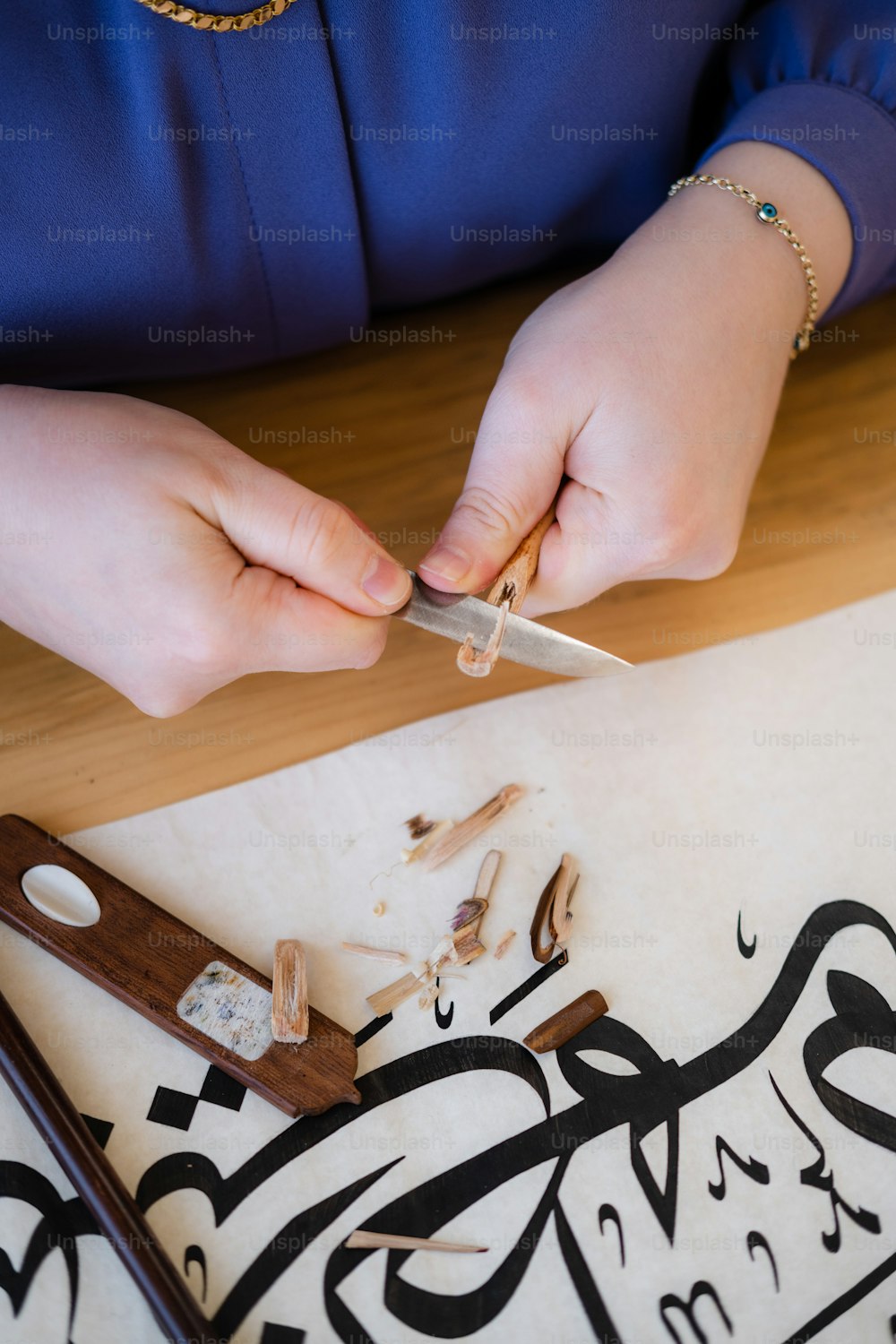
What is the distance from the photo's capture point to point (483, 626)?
96 centimetres

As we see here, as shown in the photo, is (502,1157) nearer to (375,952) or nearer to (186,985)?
(375,952)

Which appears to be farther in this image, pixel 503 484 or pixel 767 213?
pixel 767 213

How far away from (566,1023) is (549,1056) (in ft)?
0.12

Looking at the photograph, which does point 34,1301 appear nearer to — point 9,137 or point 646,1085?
point 646,1085

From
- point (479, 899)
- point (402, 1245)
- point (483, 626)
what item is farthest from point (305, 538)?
point (402, 1245)

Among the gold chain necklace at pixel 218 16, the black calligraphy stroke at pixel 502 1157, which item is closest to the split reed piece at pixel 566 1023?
the black calligraphy stroke at pixel 502 1157

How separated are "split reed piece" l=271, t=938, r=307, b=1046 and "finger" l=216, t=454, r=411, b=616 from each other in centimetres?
38

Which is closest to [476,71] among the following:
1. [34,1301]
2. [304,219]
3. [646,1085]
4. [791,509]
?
[304,219]

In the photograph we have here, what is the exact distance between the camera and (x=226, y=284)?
3.61 ft

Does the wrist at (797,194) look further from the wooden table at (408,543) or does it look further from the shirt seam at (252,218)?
the shirt seam at (252,218)

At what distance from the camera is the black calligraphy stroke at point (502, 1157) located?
82 centimetres

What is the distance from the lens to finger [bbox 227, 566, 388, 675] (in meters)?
0.93

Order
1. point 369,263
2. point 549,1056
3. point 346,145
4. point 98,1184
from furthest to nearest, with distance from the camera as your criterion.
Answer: point 369,263 → point 346,145 → point 549,1056 → point 98,1184

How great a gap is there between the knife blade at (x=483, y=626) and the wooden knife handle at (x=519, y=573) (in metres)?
0.02
